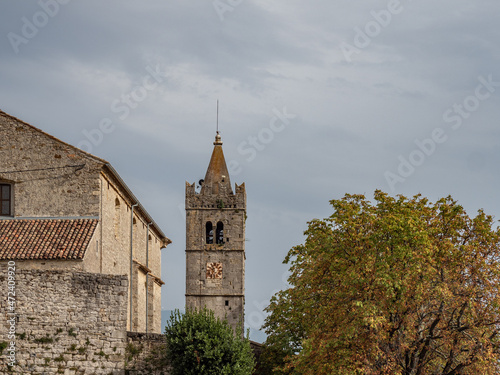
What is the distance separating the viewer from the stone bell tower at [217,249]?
7181 centimetres

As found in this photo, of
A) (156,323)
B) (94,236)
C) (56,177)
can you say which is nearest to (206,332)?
(94,236)

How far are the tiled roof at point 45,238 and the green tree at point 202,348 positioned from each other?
15.6 ft

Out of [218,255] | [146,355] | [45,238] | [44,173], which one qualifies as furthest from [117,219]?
[218,255]

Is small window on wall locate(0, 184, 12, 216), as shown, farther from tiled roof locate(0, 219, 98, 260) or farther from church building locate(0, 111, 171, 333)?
tiled roof locate(0, 219, 98, 260)

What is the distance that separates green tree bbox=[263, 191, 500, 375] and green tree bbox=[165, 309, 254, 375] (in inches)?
96.2

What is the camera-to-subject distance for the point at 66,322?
98.7ft

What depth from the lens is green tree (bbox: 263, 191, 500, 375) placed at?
29.8 m

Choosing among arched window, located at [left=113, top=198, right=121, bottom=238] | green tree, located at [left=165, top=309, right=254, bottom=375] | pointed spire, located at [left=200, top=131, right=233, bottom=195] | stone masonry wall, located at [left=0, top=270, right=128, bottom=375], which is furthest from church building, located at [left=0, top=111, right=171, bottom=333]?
pointed spire, located at [left=200, top=131, right=233, bottom=195]

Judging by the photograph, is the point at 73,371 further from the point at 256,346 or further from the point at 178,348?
the point at 256,346

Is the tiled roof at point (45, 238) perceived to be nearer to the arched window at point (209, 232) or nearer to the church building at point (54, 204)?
the church building at point (54, 204)

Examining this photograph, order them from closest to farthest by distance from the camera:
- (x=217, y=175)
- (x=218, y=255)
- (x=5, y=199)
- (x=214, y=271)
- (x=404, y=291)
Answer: (x=404, y=291) < (x=5, y=199) < (x=214, y=271) < (x=218, y=255) < (x=217, y=175)

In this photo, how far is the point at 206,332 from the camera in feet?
105

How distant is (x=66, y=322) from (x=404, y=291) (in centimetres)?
1233

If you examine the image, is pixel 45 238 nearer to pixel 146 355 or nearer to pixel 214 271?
pixel 146 355
